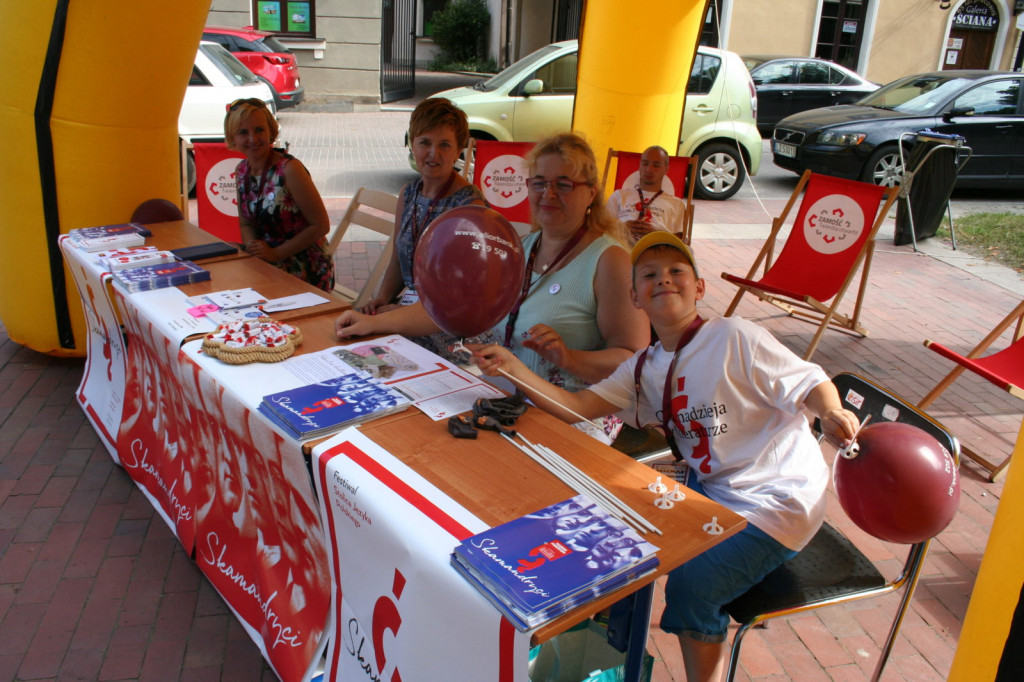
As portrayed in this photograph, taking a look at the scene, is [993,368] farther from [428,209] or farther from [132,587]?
[132,587]

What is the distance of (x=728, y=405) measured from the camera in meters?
1.89

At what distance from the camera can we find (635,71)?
15.3 ft

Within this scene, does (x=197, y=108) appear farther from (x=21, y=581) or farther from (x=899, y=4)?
(x=899, y=4)

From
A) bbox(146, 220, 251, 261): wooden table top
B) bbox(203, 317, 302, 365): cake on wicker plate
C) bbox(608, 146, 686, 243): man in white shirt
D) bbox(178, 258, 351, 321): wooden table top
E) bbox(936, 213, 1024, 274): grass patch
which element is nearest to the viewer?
bbox(203, 317, 302, 365): cake on wicker plate

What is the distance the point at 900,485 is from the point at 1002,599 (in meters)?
0.25

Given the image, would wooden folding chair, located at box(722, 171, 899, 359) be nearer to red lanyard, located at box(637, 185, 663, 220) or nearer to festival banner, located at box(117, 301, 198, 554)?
red lanyard, located at box(637, 185, 663, 220)

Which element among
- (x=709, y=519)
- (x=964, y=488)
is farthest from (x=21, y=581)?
(x=964, y=488)

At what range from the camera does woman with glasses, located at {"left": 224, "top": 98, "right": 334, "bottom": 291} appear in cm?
369

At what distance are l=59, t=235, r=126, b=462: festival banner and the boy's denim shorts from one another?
8.13 feet

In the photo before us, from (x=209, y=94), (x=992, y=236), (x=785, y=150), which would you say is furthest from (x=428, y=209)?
(x=785, y=150)

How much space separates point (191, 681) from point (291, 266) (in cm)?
221

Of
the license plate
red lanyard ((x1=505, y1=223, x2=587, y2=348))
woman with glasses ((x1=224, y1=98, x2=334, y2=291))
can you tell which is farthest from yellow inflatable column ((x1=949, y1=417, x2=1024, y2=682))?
the license plate

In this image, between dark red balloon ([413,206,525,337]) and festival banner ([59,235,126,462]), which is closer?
dark red balloon ([413,206,525,337])

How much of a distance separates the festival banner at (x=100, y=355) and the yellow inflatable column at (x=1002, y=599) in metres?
3.04
